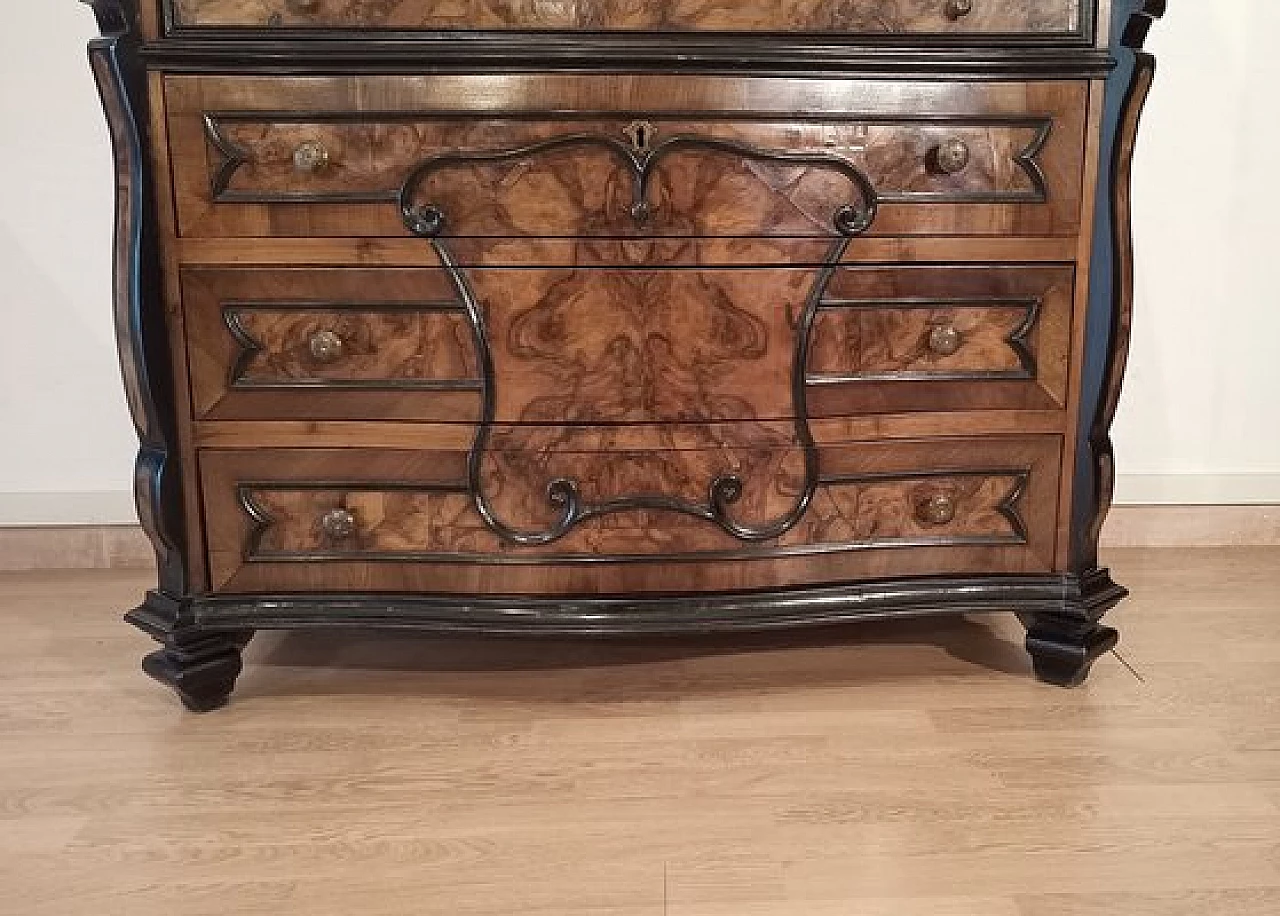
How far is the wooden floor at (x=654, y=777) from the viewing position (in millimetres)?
1239

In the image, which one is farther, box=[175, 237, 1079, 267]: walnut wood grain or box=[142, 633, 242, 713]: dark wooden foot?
box=[142, 633, 242, 713]: dark wooden foot

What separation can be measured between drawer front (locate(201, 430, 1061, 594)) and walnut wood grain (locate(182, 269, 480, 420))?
7cm

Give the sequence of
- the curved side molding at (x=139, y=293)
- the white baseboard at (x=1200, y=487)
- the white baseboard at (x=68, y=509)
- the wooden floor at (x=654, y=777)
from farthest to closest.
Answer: the white baseboard at (x=1200, y=487), the white baseboard at (x=68, y=509), the curved side molding at (x=139, y=293), the wooden floor at (x=654, y=777)

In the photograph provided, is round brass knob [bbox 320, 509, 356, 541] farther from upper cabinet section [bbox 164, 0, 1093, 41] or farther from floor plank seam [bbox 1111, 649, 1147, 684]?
floor plank seam [bbox 1111, 649, 1147, 684]

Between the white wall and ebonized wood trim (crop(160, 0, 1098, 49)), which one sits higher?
ebonized wood trim (crop(160, 0, 1098, 49))

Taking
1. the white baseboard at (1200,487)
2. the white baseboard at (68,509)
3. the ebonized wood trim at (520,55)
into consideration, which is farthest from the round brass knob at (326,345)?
the white baseboard at (1200,487)

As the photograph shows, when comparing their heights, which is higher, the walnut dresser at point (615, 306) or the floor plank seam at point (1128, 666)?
the walnut dresser at point (615, 306)

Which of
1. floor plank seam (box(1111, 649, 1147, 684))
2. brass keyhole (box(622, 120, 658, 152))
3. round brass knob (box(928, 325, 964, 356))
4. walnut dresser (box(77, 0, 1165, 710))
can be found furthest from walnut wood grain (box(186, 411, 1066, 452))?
floor plank seam (box(1111, 649, 1147, 684))

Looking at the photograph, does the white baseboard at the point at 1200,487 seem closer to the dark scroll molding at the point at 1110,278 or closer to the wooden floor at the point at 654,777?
the wooden floor at the point at 654,777

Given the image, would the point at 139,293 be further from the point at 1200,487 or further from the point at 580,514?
the point at 1200,487

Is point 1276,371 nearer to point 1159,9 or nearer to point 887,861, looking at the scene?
point 1159,9

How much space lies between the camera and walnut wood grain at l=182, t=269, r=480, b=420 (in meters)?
1.48

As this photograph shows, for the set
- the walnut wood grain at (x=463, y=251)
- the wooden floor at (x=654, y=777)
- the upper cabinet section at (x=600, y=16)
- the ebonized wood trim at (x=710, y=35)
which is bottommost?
the wooden floor at (x=654, y=777)

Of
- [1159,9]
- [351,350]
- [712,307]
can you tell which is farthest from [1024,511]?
[351,350]
